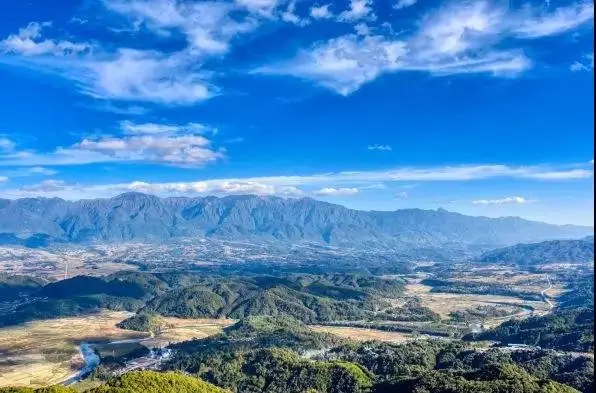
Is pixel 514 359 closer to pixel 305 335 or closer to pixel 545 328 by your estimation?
pixel 545 328

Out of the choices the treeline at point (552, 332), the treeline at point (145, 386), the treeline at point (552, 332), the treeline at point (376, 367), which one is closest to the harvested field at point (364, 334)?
the treeline at point (552, 332)

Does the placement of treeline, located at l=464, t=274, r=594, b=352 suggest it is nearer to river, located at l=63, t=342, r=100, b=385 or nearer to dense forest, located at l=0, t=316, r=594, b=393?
dense forest, located at l=0, t=316, r=594, b=393

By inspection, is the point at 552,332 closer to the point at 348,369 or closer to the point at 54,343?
the point at 348,369

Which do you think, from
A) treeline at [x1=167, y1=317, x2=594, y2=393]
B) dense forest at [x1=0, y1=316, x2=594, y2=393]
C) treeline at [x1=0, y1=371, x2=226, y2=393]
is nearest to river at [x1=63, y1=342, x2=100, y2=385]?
dense forest at [x1=0, y1=316, x2=594, y2=393]

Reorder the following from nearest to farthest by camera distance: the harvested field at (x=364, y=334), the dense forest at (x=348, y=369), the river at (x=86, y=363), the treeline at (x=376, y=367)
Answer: the dense forest at (x=348, y=369) → the treeline at (x=376, y=367) → the river at (x=86, y=363) → the harvested field at (x=364, y=334)

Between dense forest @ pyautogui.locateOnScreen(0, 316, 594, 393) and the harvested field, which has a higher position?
dense forest @ pyautogui.locateOnScreen(0, 316, 594, 393)

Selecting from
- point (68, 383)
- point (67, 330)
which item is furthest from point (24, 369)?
point (67, 330)

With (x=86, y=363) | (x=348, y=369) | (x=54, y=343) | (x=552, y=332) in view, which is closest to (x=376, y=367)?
(x=348, y=369)

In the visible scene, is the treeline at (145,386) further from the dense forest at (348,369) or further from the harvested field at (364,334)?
the harvested field at (364,334)

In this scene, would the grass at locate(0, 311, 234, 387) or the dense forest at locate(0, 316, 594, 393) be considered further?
the grass at locate(0, 311, 234, 387)

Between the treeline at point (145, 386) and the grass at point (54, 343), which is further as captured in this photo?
the grass at point (54, 343)

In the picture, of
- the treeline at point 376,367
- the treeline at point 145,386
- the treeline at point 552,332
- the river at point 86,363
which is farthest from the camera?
the treeline at point 552,332
